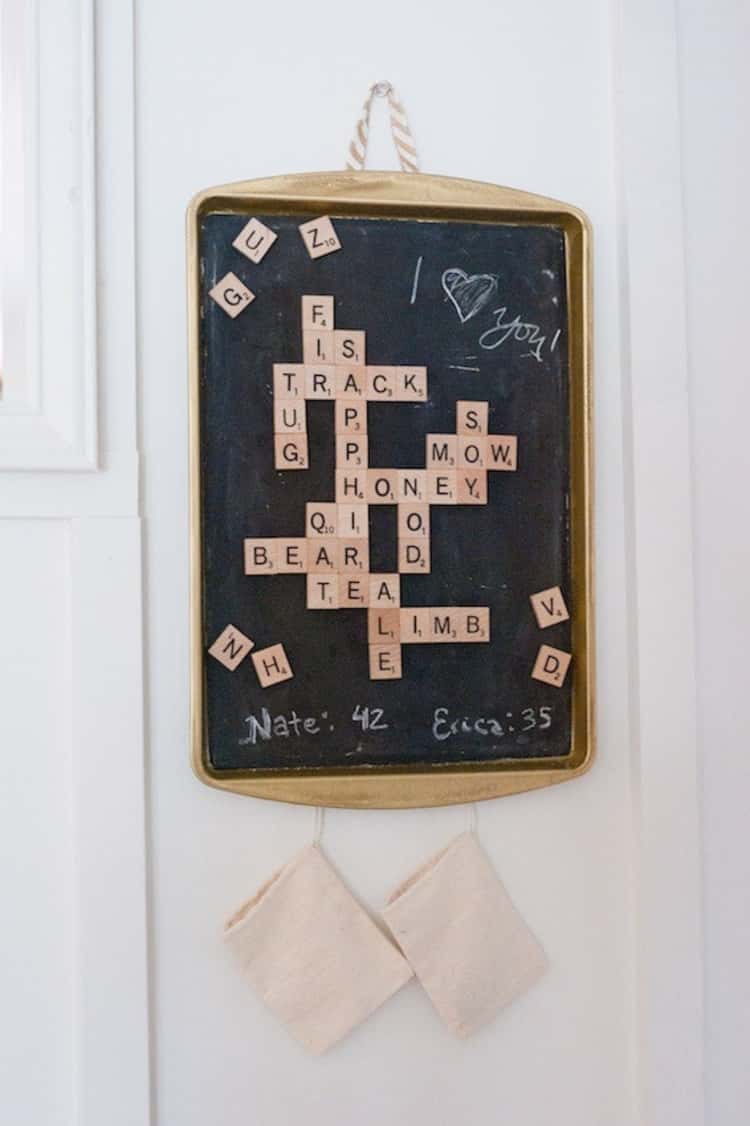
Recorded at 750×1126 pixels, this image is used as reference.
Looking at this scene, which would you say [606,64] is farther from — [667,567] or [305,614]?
[305,614]

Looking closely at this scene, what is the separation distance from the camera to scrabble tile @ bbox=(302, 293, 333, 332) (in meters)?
1.13

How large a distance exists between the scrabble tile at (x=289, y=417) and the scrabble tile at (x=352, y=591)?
6.9 inches

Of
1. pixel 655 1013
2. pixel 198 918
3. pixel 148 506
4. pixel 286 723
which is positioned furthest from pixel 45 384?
pixel 655 1013

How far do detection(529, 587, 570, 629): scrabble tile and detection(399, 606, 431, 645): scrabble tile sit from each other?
0.43 feet

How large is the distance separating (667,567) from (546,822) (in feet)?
1.11

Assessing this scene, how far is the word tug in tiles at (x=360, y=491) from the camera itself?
113cm

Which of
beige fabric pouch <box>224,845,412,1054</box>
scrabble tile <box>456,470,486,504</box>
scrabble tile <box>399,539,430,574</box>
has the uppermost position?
scrabble tile <box>456,470,486,504</box>

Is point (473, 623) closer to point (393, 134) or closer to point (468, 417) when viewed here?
point (468, 417)

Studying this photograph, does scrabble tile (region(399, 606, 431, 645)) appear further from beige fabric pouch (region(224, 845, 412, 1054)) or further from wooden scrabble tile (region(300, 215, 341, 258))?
wooden scrabble tile (region(300, 215, 341, 258))

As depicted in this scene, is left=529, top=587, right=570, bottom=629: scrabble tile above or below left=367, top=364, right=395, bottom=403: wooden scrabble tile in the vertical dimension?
below

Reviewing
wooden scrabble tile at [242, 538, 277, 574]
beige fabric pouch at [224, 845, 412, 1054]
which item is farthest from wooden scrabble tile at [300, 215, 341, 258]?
beige fabric pouch at [224, 845, 412, 1054]

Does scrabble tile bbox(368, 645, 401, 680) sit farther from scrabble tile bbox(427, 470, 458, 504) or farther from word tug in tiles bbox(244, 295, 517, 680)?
Result: scrabble tile bbox(427, 470, 458, 504)

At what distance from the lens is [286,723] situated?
113 centimetres

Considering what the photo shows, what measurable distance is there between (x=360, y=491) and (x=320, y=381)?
13 centimetres
